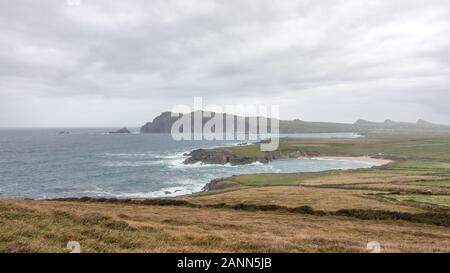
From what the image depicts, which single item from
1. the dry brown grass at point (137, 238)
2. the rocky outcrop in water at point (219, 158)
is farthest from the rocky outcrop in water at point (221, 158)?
the dry brown grass at point (137, 238)

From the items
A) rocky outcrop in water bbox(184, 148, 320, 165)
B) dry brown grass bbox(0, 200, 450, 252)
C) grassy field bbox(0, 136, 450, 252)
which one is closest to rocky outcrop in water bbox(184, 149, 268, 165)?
rocky outcrop in water bbox(184, 148, 320, 165)

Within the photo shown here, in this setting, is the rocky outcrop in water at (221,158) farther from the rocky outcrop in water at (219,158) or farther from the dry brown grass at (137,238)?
the dry brown grass at (137,238)

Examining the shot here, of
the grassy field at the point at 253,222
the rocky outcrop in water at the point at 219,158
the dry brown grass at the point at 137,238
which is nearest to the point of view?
the dry brown grass at the point at 137,238

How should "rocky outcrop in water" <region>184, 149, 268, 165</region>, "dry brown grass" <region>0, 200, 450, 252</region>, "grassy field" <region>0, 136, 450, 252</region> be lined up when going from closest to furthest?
"dry brown grass" <region>0, 200, 450, 252</region> → "grassy field" <region>0, 136, 450, 252</region> → "rocky outcrop in water" <region>184, 149, 268, 165</region>

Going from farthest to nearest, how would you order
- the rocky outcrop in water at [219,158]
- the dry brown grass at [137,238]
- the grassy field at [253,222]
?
the rocky outcrop in water at [219,158], the grassy field at [253,222], the dry brown grass at [137,238]

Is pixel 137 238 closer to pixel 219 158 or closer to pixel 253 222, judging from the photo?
pixel 253 222

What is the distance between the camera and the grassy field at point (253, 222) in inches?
693

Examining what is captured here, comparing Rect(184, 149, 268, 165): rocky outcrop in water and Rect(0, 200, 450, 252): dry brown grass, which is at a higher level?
Rect(0, 200, 450, 252): dry brown grass

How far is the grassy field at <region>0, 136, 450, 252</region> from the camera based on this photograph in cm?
1759

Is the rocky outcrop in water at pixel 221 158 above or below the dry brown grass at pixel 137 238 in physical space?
below

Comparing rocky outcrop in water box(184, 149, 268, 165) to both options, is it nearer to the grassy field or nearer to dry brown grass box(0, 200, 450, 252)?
the grassy field
